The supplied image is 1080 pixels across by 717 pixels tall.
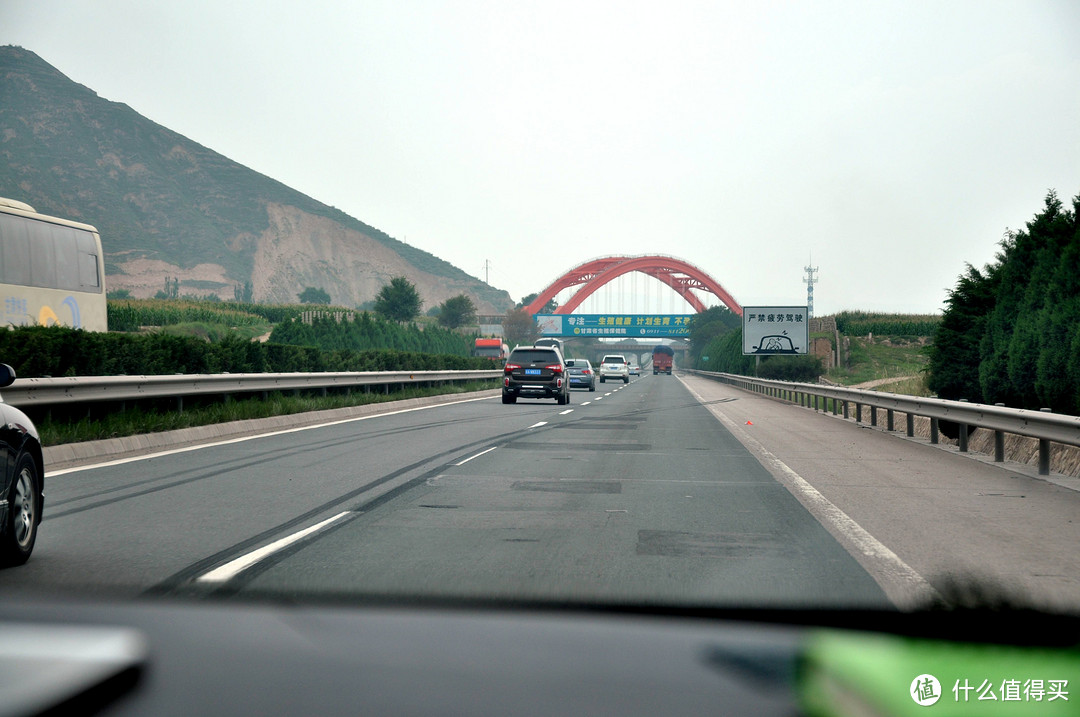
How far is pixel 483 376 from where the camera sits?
47.7 meters

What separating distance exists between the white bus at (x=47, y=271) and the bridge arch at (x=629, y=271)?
5646 inches

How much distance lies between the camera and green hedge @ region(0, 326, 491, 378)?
1511cm

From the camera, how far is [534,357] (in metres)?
31.3

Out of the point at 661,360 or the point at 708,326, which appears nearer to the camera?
the point at 661,360

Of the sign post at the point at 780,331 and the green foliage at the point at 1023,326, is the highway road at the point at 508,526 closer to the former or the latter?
the green foliage at the point at 1023,326

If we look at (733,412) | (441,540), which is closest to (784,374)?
(733,412)

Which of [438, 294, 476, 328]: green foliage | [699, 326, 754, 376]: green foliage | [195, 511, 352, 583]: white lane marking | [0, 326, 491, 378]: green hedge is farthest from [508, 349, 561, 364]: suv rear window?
[438, 294, 476, 328]: green foliage

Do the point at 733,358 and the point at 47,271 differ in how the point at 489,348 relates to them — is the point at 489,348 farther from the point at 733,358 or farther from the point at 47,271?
the point at 47,271

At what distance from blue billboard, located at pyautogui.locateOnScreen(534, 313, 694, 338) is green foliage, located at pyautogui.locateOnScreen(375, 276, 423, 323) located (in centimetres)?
3743

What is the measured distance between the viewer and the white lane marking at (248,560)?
597 centimetres

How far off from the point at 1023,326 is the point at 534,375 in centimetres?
1623

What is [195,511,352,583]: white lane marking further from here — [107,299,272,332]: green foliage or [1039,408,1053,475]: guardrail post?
[107,299,272,332]: green foliage

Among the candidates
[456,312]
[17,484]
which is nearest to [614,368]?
[17,484]

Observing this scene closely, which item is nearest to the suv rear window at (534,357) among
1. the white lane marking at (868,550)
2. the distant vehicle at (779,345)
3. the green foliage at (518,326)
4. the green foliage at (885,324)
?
the white lane marking at (868,550)
